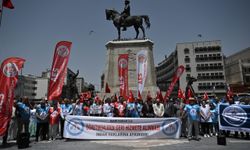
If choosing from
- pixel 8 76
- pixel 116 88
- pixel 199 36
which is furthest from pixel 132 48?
pixel 199 36

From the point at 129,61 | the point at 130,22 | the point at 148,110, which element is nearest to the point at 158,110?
the point at 148,110

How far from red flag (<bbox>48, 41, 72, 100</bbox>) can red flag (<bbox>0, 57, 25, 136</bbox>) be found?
69.7 inches

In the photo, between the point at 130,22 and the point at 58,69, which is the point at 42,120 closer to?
the point at 58,69

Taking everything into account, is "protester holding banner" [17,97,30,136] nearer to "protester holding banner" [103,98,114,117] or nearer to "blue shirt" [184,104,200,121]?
"protester holding banner" [103,98,114,117]

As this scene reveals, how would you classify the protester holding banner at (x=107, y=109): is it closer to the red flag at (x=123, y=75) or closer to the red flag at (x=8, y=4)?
the red flag at (x=123, y=75)

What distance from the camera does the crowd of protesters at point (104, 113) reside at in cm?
1078

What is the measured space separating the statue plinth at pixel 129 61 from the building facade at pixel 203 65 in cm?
4170

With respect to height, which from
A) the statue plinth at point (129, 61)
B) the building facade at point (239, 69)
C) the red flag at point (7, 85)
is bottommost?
the red flag at point (7, 85)

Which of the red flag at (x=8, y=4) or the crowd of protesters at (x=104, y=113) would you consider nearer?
the crowd of protesters at (x=104, y=113)


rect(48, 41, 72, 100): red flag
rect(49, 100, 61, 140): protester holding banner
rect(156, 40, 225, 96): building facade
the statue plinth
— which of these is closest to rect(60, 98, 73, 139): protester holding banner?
rect(49, 100, 61, 140): protester holding banner

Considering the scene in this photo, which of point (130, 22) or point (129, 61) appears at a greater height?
point (130, 22)

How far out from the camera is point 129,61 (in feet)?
85.0

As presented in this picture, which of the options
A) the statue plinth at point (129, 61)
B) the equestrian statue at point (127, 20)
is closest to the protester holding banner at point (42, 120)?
the statue plinth at point (129, 61)

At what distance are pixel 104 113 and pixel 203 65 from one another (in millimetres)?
63906
